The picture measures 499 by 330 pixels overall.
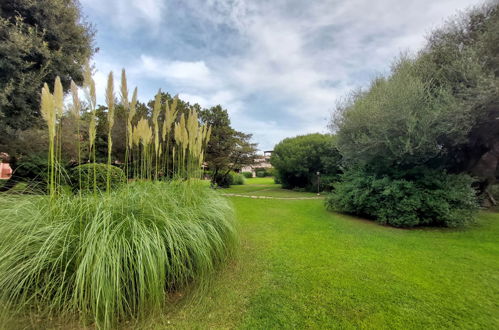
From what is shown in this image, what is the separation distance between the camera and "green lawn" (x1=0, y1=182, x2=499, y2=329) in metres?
1.71

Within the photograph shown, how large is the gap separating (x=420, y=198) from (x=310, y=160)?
9.65 meters

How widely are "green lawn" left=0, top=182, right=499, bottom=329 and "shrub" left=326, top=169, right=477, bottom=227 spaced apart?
2.82ft

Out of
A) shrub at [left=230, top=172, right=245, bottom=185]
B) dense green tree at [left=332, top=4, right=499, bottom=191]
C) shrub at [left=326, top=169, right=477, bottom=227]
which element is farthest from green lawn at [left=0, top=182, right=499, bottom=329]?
shrub at [left=230, top=172, right=245, bottom=185]

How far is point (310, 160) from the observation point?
14.4m

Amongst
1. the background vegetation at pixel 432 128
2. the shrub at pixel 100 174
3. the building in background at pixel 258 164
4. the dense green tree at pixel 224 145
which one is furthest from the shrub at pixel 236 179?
the shrub at pixel 100 174

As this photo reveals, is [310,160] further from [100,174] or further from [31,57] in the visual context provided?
[31,57]

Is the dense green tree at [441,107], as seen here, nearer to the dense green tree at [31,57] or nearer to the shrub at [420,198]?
the shrub at [420,198]

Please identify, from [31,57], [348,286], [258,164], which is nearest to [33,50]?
[31,57]

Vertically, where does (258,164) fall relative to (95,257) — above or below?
above

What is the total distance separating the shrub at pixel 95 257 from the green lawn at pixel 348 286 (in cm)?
32

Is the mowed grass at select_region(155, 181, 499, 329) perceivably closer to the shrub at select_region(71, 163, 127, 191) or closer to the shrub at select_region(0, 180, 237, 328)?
the shrub at select_region(0, 180, 237, 328)

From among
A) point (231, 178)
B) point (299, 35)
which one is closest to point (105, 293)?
point (299, 35)

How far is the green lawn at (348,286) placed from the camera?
67.2 inches

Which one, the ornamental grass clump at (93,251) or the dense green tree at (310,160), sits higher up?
the dense green tree at (310,160)
